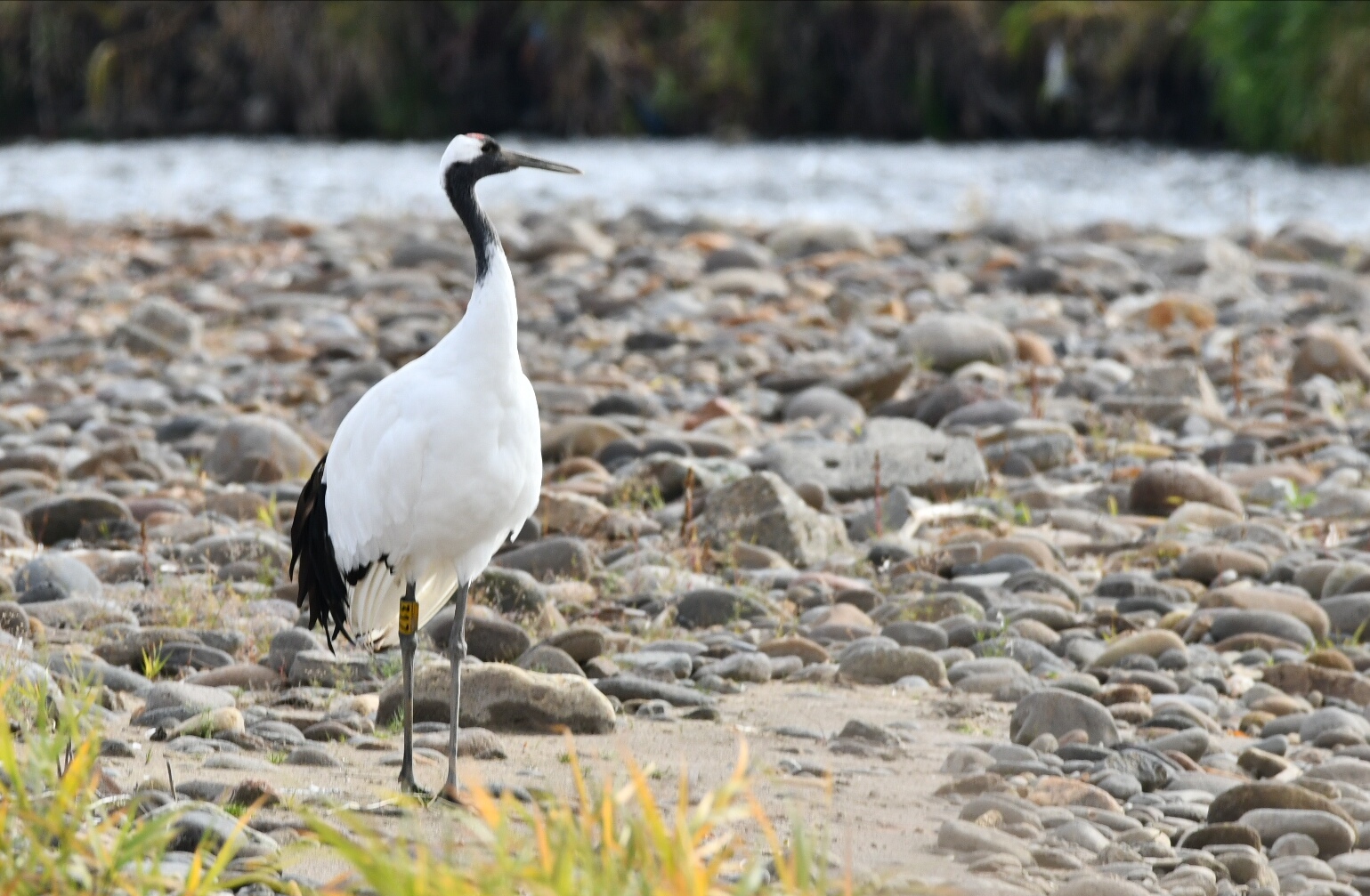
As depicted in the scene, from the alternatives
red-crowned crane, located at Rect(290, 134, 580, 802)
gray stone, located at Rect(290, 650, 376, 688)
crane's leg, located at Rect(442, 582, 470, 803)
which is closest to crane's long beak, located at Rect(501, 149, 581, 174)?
red-crowned crane, located at Rect(290, 134, 580, 802)

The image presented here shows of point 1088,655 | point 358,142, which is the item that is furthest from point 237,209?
point 1088,655

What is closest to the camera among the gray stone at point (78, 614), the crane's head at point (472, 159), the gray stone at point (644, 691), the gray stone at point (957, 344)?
the crane's head at point (472, 159)

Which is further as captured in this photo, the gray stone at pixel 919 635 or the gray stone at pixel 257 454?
the gray stone at pixel 257 454

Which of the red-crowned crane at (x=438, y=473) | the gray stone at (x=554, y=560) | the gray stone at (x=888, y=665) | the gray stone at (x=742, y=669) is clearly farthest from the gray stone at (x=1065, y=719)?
the gray stone at (x=554, y=560)

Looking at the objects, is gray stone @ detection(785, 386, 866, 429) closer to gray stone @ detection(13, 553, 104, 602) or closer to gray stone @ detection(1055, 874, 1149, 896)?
gray stone @ detection(13, 553, 104, 602)

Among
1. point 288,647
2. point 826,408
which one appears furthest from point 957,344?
point 288,647

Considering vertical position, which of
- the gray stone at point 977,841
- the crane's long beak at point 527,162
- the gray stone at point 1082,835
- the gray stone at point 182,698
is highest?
the crane's long beak at point 527,162

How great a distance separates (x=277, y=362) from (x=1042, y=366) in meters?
4.10

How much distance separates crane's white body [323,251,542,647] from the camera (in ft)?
13.3

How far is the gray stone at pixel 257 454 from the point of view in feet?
24.3

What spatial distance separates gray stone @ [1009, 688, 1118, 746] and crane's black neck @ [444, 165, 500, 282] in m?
1.77

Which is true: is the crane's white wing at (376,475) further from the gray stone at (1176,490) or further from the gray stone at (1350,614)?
the gray stone at (1176,490)

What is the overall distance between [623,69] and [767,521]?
18.2 metres

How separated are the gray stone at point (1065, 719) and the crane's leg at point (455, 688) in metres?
1.43
